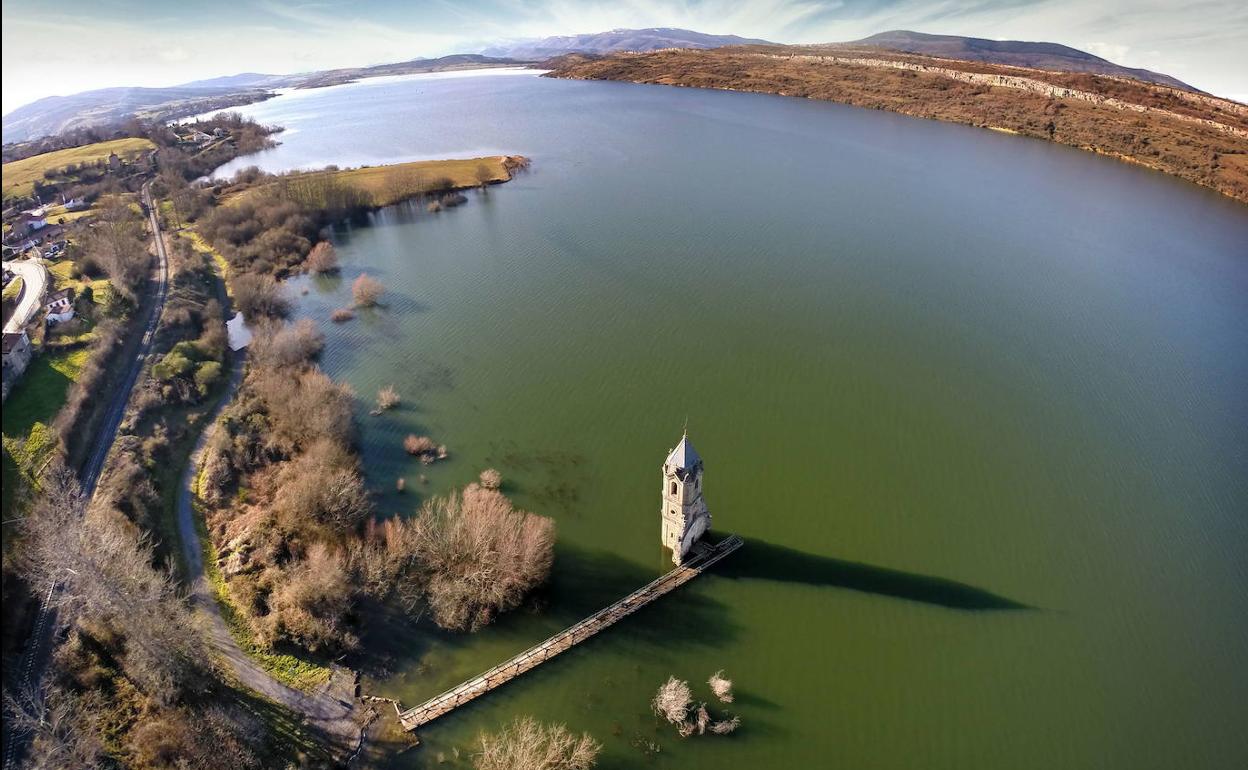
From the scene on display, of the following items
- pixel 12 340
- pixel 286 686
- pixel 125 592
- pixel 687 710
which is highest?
pixel 12 340

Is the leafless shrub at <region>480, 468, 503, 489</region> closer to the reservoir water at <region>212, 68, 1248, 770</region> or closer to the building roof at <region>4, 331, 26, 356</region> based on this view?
the reservoir water at <region>212, 68, 1248, 770</region>

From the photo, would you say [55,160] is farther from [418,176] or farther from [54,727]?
[54,727]

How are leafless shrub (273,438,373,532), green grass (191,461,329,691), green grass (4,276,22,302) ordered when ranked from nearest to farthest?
green grass (191,461,329,691) < leafless shrub (273,438,373,532) < green grass (4,276,22,302)

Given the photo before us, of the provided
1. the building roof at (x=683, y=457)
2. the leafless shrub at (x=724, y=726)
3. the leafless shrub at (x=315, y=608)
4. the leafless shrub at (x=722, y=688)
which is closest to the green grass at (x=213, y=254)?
the leafless shrub at (x=315, y=608)

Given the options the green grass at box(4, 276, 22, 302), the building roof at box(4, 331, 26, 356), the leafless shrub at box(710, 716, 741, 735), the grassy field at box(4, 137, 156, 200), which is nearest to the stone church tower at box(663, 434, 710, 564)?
the leafless shrub at box(710, 716, 741, 735)

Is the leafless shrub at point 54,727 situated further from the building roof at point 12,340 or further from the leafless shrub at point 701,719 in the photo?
the building roof at point 12,340

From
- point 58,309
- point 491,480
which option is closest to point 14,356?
point 58,309
